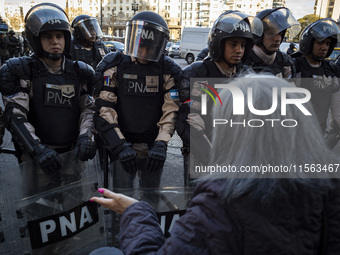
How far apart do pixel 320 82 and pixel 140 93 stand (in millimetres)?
2008

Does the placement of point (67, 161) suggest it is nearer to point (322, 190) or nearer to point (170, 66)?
point (170, 66)

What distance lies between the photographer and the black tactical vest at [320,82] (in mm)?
3166

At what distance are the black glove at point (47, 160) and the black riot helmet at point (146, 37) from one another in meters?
0.92

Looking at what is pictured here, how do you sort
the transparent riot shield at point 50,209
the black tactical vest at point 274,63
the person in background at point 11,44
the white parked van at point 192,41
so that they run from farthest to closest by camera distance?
the white parked van at point 192,41, the person in background at point 11,44, the black tactical vest at point 274,63, the transparent riot shield at point 50,209

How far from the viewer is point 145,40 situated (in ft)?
7.48

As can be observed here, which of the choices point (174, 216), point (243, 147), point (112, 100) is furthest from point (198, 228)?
point (112, 100)

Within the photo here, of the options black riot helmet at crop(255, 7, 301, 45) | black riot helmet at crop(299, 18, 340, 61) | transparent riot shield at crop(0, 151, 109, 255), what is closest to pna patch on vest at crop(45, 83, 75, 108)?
transparent riot shield at crop(0, 151, 109, 255)

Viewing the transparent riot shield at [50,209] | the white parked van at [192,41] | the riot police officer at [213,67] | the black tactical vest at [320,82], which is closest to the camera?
the transparent riot shield at [50,209]

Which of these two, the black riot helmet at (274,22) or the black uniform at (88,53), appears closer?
the black riot helmet at (274,22)

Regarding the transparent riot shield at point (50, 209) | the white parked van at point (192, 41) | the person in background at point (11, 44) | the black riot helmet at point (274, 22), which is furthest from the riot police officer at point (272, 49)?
the white parked van at point (192, 41)

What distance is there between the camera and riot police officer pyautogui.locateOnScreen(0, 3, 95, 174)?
2180 mm

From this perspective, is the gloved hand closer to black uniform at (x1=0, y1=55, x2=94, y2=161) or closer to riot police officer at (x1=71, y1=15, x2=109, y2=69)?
black uniform at (x1=0, y1=55, x2=94, y2=161)

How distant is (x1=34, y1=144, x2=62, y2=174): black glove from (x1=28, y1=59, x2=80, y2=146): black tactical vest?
342 millimetres

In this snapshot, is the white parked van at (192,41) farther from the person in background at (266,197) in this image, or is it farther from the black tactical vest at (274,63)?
the person in background at (266,197)
